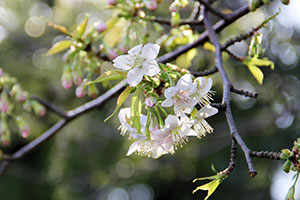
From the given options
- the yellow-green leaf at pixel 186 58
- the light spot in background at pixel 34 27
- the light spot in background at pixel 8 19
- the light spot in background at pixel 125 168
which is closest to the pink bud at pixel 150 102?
the yellow-green leaf at pixel 186 58

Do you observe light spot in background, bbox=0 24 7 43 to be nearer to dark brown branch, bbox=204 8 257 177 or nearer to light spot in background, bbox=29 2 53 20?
light spot in background, bbox=29 2 53 20

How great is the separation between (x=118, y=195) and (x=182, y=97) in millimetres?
5624

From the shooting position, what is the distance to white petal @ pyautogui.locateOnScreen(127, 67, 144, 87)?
2.72ft

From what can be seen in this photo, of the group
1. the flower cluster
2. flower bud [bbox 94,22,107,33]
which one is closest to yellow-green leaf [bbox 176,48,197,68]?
flower bud [bbox 94,22,107,33]

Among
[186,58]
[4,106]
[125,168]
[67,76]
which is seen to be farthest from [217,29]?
[125,168]

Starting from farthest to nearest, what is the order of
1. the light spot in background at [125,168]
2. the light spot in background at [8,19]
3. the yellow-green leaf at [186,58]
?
the light spot in background at [8,19], the light spot in background at [125,168], the yellow-green leaf at [186,58]

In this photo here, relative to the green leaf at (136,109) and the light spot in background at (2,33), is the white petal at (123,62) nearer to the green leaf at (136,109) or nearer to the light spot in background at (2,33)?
the green leaf at (136,109)

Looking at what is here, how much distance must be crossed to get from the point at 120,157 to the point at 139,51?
4.28 metres

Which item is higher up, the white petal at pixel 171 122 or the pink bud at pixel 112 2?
the pink bud at pixel 112 2

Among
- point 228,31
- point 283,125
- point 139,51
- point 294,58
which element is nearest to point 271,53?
point 294,58

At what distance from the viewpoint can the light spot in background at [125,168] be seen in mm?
4547

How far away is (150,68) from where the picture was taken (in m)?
0.85

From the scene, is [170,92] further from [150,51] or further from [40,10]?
[40,10]

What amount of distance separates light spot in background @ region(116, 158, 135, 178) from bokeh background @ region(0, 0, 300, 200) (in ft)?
0.04
